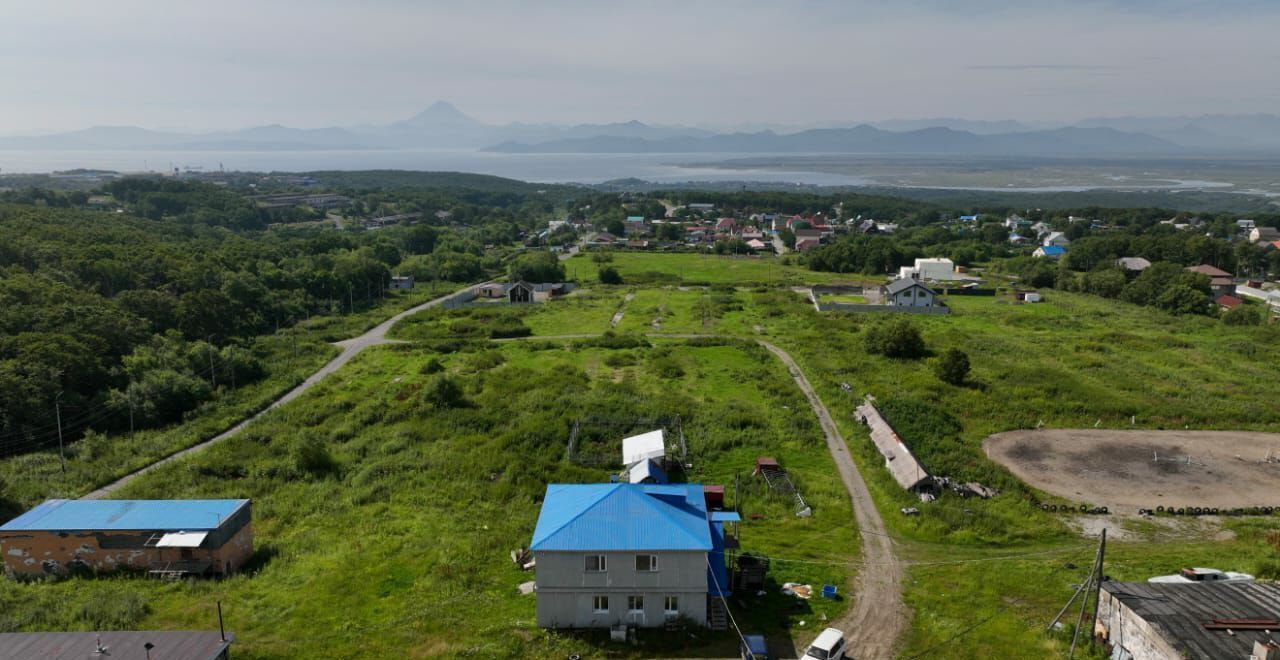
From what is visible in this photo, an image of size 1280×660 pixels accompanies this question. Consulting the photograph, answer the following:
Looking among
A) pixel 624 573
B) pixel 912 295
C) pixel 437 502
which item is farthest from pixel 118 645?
pixel 912 295

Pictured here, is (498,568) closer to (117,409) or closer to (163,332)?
(117,409)

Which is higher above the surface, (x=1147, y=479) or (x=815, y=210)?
(x=815, y=210)

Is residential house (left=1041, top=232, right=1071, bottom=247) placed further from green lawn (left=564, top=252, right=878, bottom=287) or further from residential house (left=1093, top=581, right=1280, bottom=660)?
residential house (left=1093, top=581, right=1280, bottom=660)

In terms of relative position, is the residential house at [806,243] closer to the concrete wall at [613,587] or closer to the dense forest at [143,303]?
the dense forest at [143,303]

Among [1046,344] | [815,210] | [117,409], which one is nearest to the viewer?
[117,409]

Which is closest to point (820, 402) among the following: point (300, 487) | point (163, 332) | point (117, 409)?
point (300, 487)

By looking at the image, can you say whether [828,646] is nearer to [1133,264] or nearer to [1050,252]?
[1133,264]
